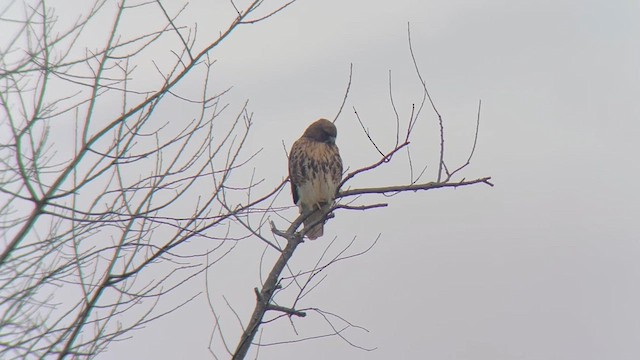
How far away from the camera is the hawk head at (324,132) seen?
8523 millimetres

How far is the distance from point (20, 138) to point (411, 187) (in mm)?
2357

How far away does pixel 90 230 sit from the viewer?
185 inches

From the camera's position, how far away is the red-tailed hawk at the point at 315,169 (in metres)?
8.13

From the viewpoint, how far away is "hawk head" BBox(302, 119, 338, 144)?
336 inches

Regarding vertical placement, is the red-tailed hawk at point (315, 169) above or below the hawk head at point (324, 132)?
below

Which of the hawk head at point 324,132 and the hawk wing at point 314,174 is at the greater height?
the hawk head at point 324,132

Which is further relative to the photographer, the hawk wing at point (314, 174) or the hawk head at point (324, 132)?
the hawk head at point (324, 132)

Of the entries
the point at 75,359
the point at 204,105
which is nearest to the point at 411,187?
the point at 204,105

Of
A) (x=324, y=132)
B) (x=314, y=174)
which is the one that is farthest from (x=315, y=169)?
(x=324, y=132)

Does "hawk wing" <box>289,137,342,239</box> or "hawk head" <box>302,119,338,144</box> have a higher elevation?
"hawk head" <box>302,119,338,144</box>

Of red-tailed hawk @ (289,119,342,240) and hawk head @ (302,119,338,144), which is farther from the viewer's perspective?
hawk head @ (302,119,338,144)

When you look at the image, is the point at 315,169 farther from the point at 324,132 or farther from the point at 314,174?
the point at 324,132

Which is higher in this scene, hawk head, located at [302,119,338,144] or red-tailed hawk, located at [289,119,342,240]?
hawk head, located at [302,119,338,144]

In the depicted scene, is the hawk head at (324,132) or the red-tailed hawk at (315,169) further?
the hawk head at (324,132)
